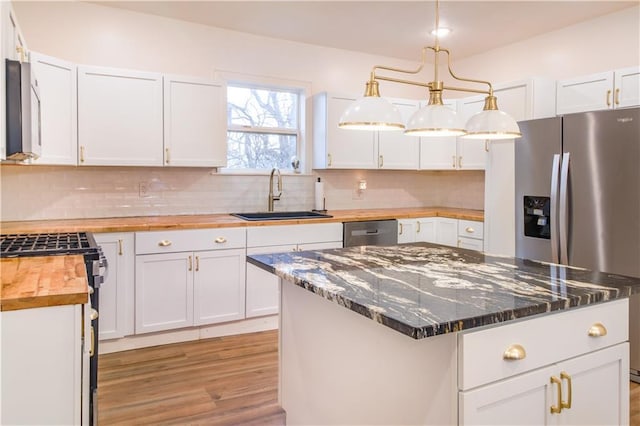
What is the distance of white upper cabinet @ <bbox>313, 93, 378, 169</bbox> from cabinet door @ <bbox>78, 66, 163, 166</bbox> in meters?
1.48

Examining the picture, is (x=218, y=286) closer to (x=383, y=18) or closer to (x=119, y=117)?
(x=119, y=117)

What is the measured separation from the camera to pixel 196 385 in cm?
279

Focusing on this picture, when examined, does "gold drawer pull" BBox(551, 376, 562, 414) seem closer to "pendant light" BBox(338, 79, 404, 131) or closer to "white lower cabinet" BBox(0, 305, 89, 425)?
"pendant light" BBox(338, 79, 404, 131)

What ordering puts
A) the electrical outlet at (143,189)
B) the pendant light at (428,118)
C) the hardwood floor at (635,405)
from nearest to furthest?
the pendant light at (428,118) < the hardwood floor at (635,405) < the electrical outlet at (143,189)

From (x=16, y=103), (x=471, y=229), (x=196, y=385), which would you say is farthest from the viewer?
(x=471, y=229)

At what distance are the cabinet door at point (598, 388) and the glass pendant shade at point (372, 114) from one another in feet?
3.44

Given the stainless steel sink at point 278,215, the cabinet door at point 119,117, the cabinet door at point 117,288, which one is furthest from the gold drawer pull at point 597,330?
the cabinet door at point 119,117

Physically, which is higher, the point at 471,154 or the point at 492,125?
the point at 471,154

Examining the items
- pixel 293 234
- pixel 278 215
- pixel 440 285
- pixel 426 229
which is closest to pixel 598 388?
pixel 440 285

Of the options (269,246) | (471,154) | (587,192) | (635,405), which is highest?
(471,154)

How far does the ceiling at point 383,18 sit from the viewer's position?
3.55 m

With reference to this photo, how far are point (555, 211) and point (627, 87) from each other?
1108 mm

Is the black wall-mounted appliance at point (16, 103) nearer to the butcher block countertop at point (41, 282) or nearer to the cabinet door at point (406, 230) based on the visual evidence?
the butcher block countertop at point (41, 282)

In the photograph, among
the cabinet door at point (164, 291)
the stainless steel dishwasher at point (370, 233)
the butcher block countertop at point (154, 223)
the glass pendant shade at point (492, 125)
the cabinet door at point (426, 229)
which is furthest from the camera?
the cabinet door at point (426, 229)
